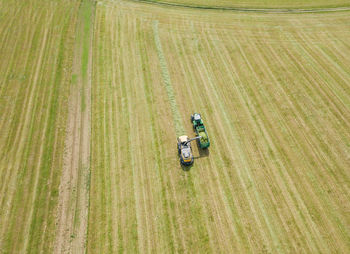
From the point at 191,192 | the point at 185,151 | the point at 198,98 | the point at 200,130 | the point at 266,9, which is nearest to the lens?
the point at 191,192

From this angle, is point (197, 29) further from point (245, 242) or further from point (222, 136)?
point (245, 242)

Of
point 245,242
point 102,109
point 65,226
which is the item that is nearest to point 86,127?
point 102,109

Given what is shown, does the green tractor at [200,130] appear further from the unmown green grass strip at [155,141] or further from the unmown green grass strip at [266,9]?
the unmown green grass strip at [266,9]

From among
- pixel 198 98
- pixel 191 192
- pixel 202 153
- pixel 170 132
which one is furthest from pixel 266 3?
pixel 191 192

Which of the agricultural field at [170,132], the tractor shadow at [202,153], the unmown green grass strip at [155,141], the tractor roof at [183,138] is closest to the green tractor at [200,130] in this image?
the tractor shadow at [202,153]

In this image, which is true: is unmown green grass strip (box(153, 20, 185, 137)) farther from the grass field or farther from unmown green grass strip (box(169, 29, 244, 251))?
the grass field

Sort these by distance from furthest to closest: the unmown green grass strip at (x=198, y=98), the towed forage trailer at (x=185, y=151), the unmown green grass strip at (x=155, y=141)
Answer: the towed forage trailer at (x=185, y=151) → the unmown green grass strip at (x=198, y=98) → the unmown green grass strip at (x=155, y=141)

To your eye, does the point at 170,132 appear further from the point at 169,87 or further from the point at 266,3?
the point at 266,3
